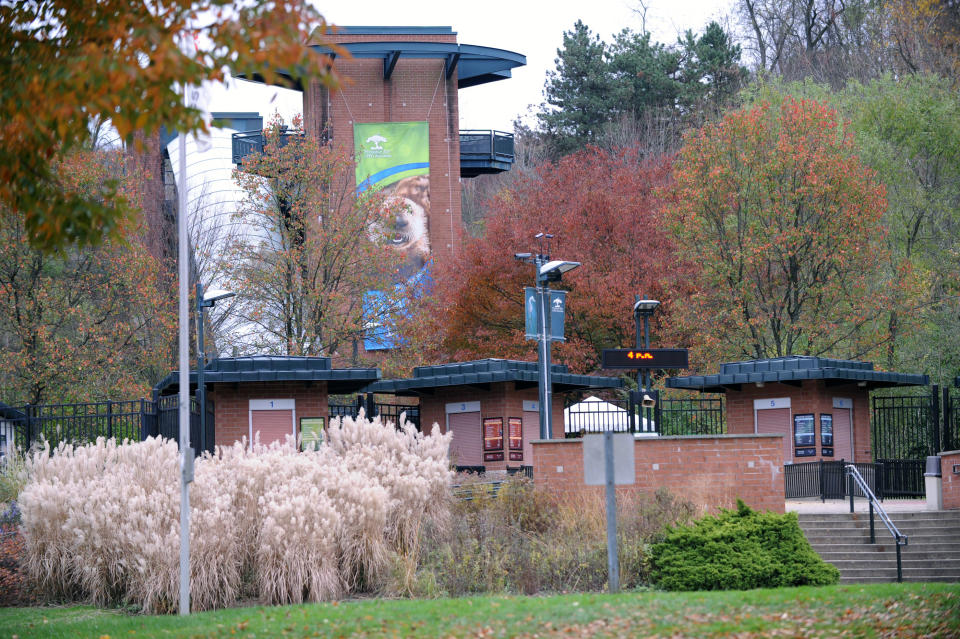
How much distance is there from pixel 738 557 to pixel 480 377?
1188 centimetres

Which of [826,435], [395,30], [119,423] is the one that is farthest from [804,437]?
[395,30]

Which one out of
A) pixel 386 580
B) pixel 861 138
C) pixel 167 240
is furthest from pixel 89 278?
pixel 861 138

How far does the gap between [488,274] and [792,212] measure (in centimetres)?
973

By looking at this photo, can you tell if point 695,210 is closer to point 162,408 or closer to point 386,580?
point 162,408

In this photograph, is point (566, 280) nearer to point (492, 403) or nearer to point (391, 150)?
point (492, 403)

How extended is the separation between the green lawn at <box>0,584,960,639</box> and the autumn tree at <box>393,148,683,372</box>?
20.9 m

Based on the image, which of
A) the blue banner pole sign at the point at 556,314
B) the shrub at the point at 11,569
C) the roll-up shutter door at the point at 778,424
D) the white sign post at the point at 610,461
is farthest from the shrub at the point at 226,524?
the roll-up shutter door at the point at 778,424

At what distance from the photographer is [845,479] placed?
26.2m

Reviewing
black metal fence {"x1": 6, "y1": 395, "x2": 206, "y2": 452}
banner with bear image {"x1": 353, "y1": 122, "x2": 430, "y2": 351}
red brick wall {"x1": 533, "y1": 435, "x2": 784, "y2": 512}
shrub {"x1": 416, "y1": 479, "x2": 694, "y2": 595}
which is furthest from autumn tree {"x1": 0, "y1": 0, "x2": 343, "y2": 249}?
banner with bear image {"x1": 353, "y1": 122, "x2": 430, "y2": 351}

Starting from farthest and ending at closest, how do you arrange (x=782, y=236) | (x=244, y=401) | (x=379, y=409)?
(x=379, y=409) → (x=782, y=236) → (x=244, y=401)

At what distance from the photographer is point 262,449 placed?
17875 mm

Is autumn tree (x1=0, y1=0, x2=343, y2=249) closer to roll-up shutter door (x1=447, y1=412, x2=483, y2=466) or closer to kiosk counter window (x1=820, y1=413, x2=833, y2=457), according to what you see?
roll-up shutter door (x1=447, y1=412, x2=483, y2=466)

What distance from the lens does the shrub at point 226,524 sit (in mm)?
15234

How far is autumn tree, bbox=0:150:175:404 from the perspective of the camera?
29.5m
